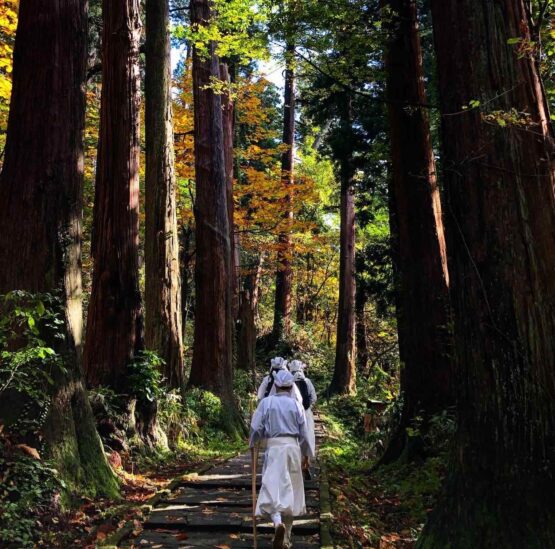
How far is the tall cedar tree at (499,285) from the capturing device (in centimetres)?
395

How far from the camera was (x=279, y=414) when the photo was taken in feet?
19.0

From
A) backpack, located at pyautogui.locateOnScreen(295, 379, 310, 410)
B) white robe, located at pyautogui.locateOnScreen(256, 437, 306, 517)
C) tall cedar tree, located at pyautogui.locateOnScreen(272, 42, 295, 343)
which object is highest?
tall cedar tree, located at pyautogui.locateOnScreen(272, 42, 295, 343)

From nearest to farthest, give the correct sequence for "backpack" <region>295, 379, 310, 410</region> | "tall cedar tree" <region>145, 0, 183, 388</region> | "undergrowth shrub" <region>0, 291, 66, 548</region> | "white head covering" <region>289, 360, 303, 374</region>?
1. "undergrowth shrub" <region>0, 291, 66, 548</region>
2. "backpack" <region>295, 379, 310, 410</region>
3. "white head covering" <region>289, 360, 303, 374</region>
4. "tall cedar tree" <region>145, 0, 183, 388</region>

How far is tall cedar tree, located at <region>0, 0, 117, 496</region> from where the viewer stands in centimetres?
616

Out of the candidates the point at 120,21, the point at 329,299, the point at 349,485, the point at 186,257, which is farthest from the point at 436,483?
the point at 329,299

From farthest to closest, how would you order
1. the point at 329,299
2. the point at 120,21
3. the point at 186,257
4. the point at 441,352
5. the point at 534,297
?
the point at 329,299, the point at 186,257, the point at 120,21, the point at 441,352, the point at 534,297

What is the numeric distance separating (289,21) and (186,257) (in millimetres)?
14389

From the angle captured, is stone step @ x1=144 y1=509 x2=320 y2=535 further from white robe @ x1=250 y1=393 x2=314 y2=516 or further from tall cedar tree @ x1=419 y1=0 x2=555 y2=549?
tall cedar tree @ x1=419 y1=0 x2=555 y2=549

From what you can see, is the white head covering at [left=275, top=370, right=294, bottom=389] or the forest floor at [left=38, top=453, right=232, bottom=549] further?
the white head covering at [left=275, top=370, right=294, bottom=389]

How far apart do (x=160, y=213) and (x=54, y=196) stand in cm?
540

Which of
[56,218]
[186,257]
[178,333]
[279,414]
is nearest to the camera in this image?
[279,414]

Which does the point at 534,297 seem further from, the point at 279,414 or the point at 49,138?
the point at 49,138

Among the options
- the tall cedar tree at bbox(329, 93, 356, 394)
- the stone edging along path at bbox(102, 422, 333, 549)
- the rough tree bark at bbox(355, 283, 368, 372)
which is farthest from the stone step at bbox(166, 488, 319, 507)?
the rough tree bark at bbox(355, 283, 368, 372)

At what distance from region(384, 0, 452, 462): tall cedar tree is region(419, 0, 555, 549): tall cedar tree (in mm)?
3984
